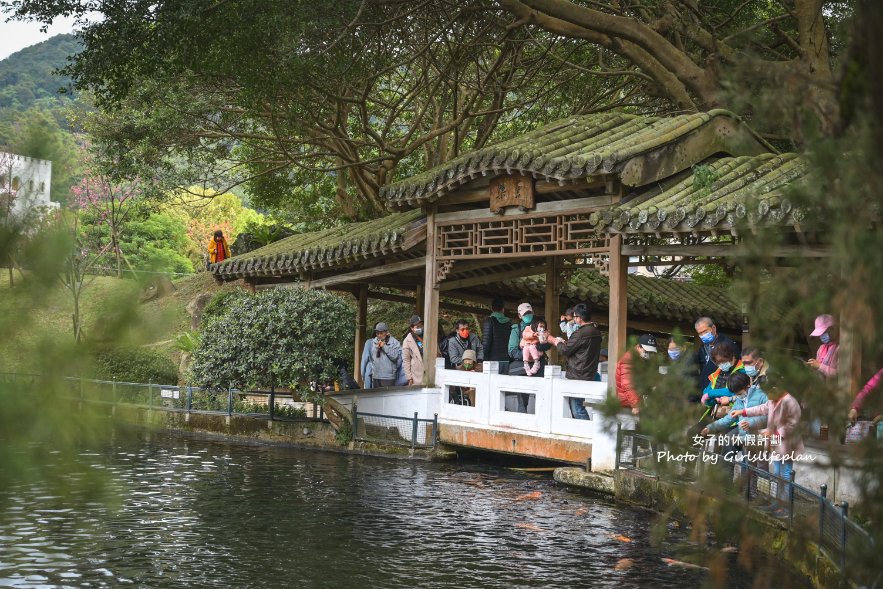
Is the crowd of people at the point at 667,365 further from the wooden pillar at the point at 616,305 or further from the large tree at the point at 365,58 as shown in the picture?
the large tree at the point at 365,58

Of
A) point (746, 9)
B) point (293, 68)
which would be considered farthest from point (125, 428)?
point (746, 9)

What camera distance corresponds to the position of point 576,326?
13.5 meters

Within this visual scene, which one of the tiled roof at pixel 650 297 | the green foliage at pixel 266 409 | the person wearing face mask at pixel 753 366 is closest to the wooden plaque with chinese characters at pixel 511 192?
the person wearing face mask at pixel 753 366

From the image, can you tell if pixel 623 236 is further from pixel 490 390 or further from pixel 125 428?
pixel 125 428

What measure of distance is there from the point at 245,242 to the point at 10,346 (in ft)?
85.1

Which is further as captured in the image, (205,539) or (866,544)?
(205,539)

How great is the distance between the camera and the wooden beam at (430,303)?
1515 centimetres

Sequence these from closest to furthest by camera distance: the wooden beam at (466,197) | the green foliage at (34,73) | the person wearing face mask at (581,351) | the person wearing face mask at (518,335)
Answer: the person wearing face mask at (581,351), the person wearing face mask at (518,335), the wooden beam at (466,197), the green foliage at (34,73)

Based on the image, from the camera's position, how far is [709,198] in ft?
38.5

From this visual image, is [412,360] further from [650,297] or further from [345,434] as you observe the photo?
[650,297]

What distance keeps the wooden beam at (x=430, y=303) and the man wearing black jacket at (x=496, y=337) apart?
0.76m

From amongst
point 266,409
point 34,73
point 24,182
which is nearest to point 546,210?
point 266,409

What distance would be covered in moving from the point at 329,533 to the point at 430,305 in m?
5.65

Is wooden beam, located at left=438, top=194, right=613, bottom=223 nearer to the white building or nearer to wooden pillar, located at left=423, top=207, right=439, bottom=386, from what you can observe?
wooden pillar, located at left=423, top=207, right=439, bottom=386
